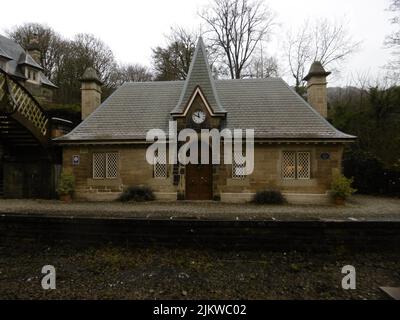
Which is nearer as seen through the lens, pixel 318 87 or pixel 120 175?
pixel 120 175

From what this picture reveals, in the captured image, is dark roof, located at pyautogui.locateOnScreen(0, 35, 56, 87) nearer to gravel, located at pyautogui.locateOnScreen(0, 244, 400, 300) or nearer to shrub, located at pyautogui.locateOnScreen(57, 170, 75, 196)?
shrub, located at pyautogui.locateOnScreen(57, 170, 75, 196)

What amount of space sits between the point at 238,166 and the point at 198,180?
2093 millimetres

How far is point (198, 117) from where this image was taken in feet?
40.5

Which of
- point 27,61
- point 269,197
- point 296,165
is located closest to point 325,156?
point 296,165

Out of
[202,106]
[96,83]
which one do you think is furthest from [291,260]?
[96,83]

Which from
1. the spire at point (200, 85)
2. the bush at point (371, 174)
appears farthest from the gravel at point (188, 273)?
the bush at point (371, 174)

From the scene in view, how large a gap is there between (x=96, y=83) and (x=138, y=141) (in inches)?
229

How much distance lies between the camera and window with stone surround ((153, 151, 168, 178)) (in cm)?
1242

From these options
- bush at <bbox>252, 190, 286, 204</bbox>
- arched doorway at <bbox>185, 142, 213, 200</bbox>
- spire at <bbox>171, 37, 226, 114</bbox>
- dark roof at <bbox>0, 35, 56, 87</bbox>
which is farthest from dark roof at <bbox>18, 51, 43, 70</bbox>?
bush at <bbox>252, 190, 286, 204</bbox>

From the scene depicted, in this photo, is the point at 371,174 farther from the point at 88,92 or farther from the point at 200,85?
the point at 88,92

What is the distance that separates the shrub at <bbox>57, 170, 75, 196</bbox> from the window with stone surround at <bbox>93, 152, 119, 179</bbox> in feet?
3.54

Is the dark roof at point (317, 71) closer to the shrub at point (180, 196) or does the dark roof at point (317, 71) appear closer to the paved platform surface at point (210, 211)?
the paved platform surface at point (210, 211)

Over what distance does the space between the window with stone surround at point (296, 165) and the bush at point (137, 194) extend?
6560 mm

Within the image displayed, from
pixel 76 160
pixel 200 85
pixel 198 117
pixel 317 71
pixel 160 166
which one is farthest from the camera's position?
pixel 317 71
